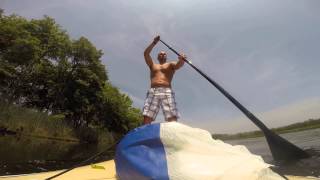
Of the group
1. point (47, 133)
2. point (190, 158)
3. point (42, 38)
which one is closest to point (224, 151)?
point (190, 158)

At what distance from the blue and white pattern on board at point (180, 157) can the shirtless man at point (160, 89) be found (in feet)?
5.93

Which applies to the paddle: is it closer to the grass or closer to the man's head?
the man's head

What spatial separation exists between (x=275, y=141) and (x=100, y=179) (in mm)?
2588

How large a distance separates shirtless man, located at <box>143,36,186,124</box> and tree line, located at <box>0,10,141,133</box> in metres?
20.5

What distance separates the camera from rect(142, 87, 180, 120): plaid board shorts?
18.8ft

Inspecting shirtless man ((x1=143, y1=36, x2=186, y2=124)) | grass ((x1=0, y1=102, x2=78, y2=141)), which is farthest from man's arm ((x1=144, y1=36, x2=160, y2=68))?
grass ((x1=0, y1=102, x2=78, y2=141))

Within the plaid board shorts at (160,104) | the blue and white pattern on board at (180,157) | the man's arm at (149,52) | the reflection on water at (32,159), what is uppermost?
the man's arm at (149,52)

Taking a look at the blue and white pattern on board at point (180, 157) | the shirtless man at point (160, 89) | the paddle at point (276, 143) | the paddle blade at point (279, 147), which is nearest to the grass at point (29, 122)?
the shirtless man at point (160, 89)

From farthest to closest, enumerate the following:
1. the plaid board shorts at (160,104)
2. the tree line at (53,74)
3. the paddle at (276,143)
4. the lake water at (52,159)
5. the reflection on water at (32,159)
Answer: the tree line at (53,74), the reflection on water at (32,159), the plaid board shorts at (160,104), the lake water at (52,159), the paddle at (276,143)

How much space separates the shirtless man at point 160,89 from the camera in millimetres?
5742

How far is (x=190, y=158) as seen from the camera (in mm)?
3373

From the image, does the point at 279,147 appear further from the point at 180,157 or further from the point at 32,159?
the point at 32,159

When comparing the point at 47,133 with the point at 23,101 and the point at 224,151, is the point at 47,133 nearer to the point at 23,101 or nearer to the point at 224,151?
the point at 23,101

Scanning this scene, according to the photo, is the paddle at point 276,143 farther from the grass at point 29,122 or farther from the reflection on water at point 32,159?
the grass at point 29,122
